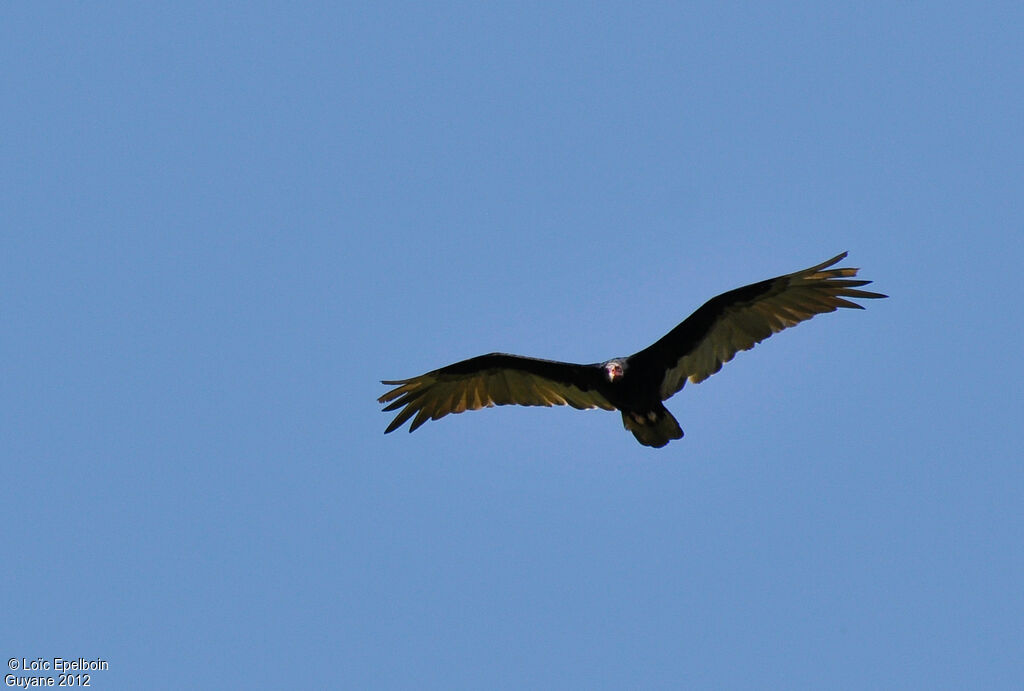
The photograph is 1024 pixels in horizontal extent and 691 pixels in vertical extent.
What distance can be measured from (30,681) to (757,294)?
841 cm

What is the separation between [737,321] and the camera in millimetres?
12547

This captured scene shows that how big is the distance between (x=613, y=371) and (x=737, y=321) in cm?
144

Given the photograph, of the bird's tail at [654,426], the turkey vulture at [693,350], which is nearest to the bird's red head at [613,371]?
the turkey vulture at [693,350]

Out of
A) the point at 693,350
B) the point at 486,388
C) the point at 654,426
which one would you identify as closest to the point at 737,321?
the point at 693,350

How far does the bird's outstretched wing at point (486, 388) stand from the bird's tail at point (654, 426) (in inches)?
20.4

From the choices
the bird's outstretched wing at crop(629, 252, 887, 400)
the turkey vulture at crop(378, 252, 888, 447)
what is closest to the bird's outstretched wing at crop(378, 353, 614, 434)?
the turkey vulture at crop(378, 252, 888, 447)

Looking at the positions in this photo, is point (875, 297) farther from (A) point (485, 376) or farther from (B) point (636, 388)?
(A) point (485, 376)

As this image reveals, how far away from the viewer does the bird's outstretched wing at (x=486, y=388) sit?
13.4 m

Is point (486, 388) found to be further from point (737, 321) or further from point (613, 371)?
point (737, 321)

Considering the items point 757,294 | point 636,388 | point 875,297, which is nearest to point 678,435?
point 636,388

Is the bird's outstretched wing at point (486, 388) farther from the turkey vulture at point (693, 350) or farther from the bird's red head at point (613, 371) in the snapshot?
the bird's red head at point (613, 371)

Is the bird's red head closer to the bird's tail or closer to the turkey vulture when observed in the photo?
the turkey vulture

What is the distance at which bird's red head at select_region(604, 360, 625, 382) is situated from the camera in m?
12.4

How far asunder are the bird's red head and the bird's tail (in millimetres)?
543
